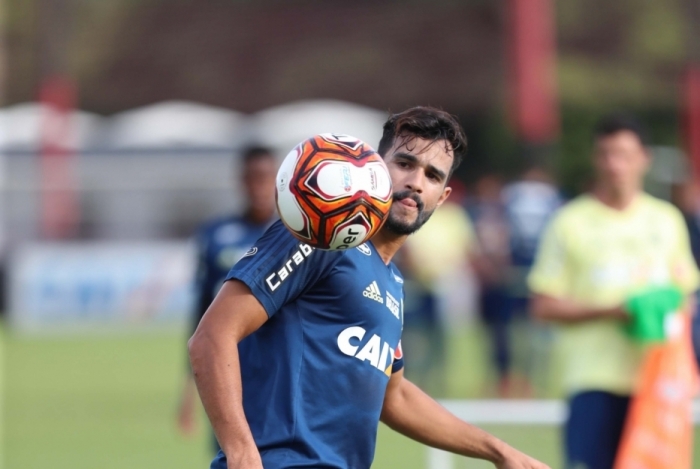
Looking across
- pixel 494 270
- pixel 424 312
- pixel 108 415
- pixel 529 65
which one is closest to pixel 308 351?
pixel 108 415

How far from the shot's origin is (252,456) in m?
3.41

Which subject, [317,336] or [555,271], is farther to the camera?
[555,271]

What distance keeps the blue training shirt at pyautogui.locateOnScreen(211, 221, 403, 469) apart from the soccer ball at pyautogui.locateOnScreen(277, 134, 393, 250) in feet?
0.44

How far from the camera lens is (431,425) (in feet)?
14.1

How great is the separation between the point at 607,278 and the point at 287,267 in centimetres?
318

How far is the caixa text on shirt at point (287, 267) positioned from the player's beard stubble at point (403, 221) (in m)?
0.37

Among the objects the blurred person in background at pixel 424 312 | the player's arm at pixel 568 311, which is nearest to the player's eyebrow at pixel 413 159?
the player's arm at pixel 568 311

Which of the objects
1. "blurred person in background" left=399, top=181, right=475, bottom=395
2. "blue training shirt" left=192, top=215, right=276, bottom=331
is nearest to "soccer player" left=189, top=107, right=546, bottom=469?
"blue training shirt" left=192, top=215, right=276, bottom=331

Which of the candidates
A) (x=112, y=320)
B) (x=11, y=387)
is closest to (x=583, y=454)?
(x=11, y=387)

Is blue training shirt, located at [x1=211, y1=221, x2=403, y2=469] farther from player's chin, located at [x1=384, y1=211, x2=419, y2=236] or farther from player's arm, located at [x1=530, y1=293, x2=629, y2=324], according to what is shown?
player's arm, located at [x1=530, y1=293, x2=629, y2=324]

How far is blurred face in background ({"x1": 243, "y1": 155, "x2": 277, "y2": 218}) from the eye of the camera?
7.28 m

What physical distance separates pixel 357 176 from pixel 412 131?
52 centimetres

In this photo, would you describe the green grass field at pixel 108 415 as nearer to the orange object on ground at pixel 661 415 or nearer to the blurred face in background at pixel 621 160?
the orange object on ground at pixel 661 415

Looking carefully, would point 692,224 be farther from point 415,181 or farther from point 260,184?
point 415,181
